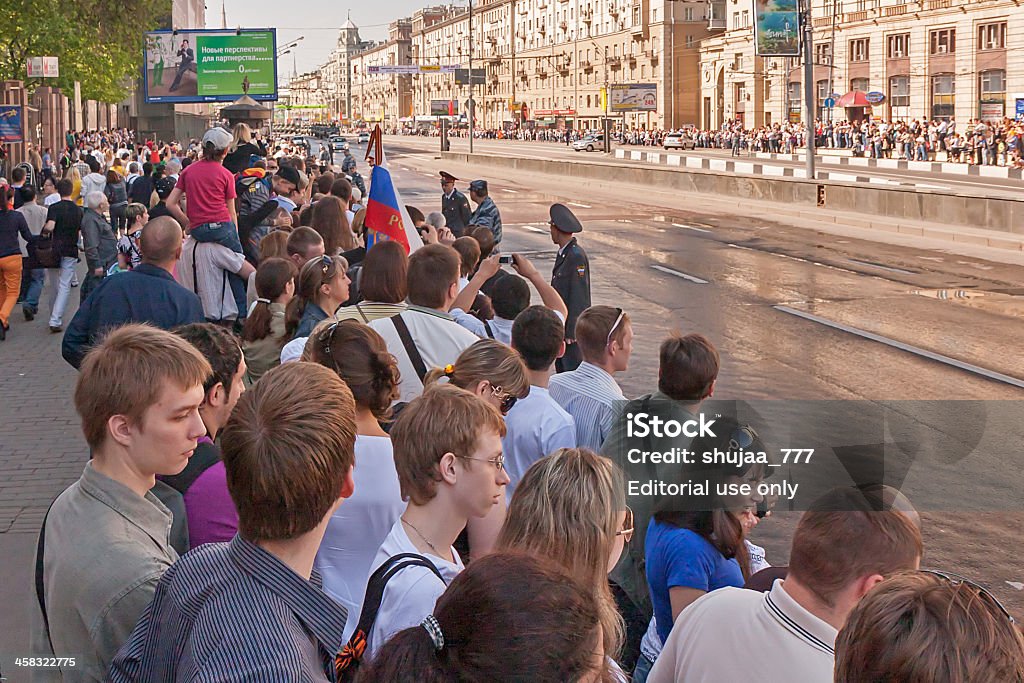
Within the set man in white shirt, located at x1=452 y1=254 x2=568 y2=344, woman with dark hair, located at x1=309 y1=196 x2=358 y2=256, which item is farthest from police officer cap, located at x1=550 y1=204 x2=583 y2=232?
man in white shirt, located at x1=452 y1=254 x2=568 y2=344

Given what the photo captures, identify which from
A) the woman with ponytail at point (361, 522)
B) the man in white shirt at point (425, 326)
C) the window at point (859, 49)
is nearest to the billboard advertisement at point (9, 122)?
the man in white shirt at point (425, 326)

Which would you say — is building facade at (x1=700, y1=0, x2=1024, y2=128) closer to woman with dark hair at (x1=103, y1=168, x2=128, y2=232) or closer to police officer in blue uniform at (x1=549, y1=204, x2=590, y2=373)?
woman with dark hair at (x1=103, y1=168, x2=128, y2=232)

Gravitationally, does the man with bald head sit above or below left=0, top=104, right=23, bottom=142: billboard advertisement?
below

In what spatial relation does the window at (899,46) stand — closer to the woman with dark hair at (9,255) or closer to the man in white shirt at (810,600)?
the woman with dark hair at (9,255)

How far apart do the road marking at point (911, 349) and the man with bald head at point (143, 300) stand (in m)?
7.75

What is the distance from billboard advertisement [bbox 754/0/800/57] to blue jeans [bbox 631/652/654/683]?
31.1 meters

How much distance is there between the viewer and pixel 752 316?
15.3 meters

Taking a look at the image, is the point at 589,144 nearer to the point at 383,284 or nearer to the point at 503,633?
the point at 383,284

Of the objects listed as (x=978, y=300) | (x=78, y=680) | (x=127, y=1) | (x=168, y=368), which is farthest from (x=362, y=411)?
(x=127, y=1)

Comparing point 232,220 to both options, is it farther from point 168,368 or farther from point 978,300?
point 978,300

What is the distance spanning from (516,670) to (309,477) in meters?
1.00

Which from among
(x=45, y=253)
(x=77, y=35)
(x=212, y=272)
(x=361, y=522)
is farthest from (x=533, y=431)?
(x=77, y=35)

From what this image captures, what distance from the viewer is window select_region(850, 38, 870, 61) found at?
79625mm

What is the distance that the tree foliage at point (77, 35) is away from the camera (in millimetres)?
28500
